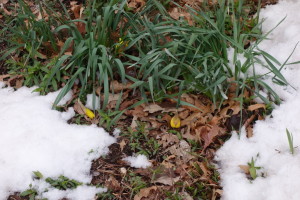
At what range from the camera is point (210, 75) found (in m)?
2.78

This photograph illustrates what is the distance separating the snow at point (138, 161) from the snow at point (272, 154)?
49 cm

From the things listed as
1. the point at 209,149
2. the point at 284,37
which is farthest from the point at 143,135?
the point at 284,37

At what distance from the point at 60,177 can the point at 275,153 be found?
143 centimetres

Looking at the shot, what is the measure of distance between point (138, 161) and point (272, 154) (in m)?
0.90

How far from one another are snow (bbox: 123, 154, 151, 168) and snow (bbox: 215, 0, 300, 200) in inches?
19.2

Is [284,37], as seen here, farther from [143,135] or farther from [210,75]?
[143,135]

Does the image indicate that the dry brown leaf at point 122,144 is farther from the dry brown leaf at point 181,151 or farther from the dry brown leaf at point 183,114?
the dry brown leaf at point 183,114

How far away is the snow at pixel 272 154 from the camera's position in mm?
2371

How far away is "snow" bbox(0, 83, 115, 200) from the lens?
2.51 metres

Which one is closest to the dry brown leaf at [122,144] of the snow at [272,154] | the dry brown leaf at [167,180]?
the dry brown leaf at [167,180]

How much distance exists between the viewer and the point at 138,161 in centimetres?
264

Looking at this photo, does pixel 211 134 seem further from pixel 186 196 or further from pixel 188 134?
pixel 186 196

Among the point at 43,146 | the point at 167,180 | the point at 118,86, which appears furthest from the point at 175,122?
the point at 43,146

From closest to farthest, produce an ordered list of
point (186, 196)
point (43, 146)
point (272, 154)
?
point (186, 196)
point (272, 154)
point (43, 146)
